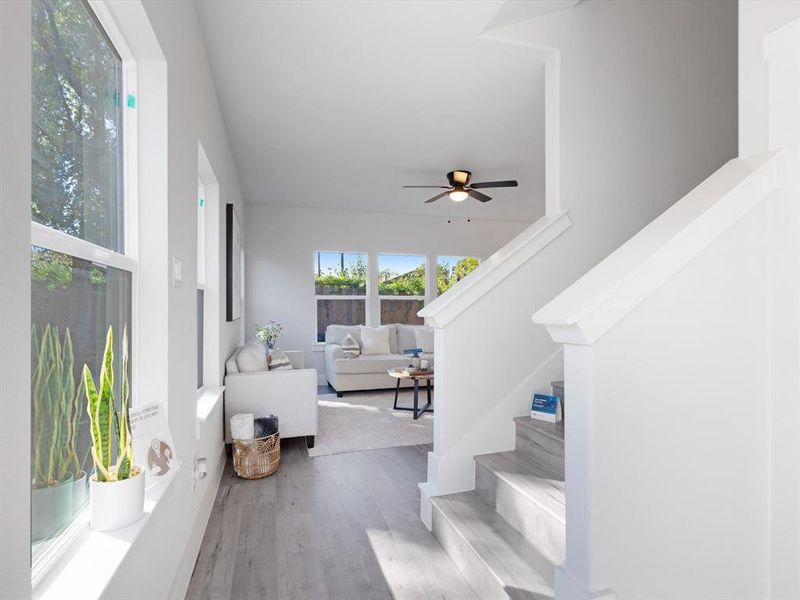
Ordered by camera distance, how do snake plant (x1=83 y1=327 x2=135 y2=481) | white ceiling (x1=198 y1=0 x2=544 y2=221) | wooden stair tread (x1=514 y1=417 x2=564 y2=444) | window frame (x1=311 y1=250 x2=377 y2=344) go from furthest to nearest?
window frame (x1=311 y1=250 x2=377 y2=344) → white ceiling (x1=198 y1=0 x2=544 y2=221) → wooden stair tread (x1=514 y1=417 x2=564 y2=444) → snake plant (x1=83 y1=327 x2=135 y2=481)

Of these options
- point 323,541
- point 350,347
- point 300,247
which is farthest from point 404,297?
point 323,541

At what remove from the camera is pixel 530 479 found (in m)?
1.98

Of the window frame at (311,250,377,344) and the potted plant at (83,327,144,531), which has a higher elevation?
the window frame at (311,250,377,344)

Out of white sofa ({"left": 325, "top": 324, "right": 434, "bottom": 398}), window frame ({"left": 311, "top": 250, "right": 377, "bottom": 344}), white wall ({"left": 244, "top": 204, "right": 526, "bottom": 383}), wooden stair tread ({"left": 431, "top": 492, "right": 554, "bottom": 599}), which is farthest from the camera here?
window frame ({"left": 311, "top": 250, "right": 377, "bottom": 344})

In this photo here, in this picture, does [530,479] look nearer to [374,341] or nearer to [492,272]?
[492,272]

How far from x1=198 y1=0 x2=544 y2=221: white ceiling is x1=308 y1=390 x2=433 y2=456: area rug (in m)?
2.70

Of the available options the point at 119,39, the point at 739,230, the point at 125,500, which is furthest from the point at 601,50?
the point at 125,500

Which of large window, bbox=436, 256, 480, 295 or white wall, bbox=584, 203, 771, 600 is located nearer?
Result: white wall, bbox=584, 203, 771, 600

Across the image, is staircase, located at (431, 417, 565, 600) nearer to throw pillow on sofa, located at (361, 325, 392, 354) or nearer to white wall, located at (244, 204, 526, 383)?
throw pillow on sofa, located at (361, 325, 392, 354)

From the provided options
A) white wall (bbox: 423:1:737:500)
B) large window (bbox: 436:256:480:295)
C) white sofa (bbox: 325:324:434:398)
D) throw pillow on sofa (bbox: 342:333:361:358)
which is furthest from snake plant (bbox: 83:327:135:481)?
large window (bbox: 436:256:480:295)

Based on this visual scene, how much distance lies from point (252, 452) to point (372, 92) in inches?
105

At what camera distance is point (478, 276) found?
232 cm

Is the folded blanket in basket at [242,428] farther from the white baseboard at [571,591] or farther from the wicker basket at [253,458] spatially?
the white baseboard at [571,591]

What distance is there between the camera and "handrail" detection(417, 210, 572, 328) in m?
2.20
